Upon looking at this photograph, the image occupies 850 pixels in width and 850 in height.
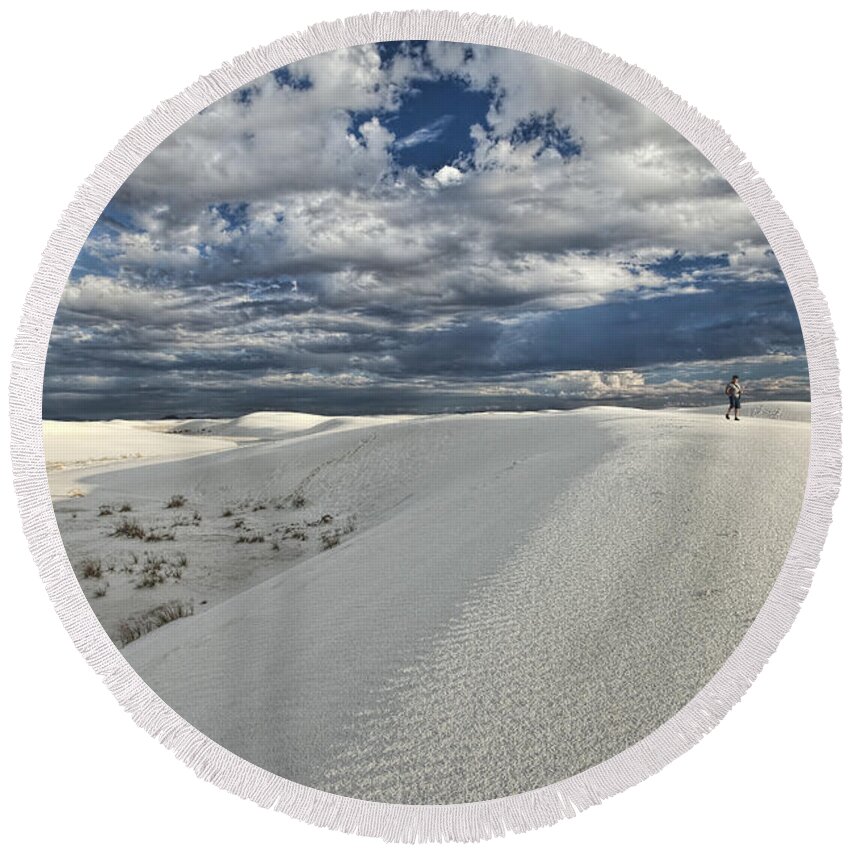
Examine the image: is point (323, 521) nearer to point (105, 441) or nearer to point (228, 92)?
point (105, 441)

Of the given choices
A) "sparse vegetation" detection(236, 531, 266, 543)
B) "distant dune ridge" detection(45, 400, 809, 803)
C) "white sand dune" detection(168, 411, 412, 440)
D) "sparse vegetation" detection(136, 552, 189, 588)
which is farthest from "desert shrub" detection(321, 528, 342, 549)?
"sparse vegetation" detection(136, 552, 189, 588)

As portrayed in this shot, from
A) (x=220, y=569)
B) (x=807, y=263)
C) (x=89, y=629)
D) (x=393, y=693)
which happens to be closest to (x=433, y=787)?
(x=393, y=693)

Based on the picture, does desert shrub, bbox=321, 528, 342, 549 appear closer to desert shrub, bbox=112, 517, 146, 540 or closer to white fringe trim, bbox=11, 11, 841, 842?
desert shrub, bbox=112, 517, 146, 540

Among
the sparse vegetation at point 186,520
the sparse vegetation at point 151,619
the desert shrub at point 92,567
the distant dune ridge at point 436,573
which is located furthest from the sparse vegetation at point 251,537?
the desert shrub at point 92,567

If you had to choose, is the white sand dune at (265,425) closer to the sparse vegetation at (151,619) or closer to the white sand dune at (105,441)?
the white sand dune at (105,441)

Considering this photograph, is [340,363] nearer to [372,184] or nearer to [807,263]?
[372,184]
